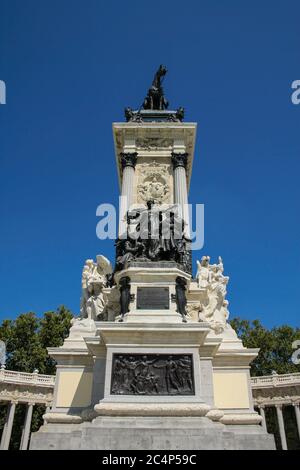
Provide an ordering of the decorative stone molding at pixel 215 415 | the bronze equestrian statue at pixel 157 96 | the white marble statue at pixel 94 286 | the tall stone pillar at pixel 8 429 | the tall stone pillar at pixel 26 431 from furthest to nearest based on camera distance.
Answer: the tall stone pillar at pixel 26 431 < the tall stone pillar at pixel 8 429 < the bronze equestrian statue at pixel 157 96 < the white marble statue at pixel 94 286 < the decorative stone molding at pixel 215 415

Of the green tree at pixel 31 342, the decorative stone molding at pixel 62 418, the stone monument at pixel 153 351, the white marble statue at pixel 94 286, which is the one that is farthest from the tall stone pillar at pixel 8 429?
the decorative stone molding at pixel 62 418

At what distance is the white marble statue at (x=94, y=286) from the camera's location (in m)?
14.8

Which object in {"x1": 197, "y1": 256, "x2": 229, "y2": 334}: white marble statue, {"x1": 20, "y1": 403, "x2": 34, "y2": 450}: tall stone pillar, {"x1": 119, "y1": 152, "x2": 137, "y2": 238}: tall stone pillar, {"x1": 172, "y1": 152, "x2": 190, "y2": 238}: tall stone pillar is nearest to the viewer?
{"x1": 197, "y1": 256, "x2": 229, "y2": 334}: white marble statue

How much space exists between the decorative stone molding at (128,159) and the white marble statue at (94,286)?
474 centimetres

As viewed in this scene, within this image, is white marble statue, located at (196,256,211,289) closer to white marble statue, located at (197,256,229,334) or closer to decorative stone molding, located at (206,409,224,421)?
white marble statue, located at (197,256,229,334)

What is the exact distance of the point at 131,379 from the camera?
11.1 metres

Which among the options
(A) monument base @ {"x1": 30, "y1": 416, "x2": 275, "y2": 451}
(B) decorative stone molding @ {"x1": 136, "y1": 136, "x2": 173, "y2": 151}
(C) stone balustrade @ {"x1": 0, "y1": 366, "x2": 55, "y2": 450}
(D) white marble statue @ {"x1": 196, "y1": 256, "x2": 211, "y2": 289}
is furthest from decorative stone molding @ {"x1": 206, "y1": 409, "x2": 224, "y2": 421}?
(C) stone balustrade @ {"x1": 0, "y1": 366, "x2": 55, "y2": 450}

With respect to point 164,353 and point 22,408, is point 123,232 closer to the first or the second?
point 164,353

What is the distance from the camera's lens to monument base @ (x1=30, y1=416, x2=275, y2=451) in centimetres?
950

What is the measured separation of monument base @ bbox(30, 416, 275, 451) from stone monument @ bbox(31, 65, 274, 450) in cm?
3

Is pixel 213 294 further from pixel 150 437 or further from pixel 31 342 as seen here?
pixel 31 342

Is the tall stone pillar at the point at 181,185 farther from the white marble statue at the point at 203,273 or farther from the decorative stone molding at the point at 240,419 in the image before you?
the decorative stone molding at the point at 240,419

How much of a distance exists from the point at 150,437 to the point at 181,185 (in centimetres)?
1070

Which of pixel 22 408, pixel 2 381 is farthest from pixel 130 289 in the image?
pixel 22 408
